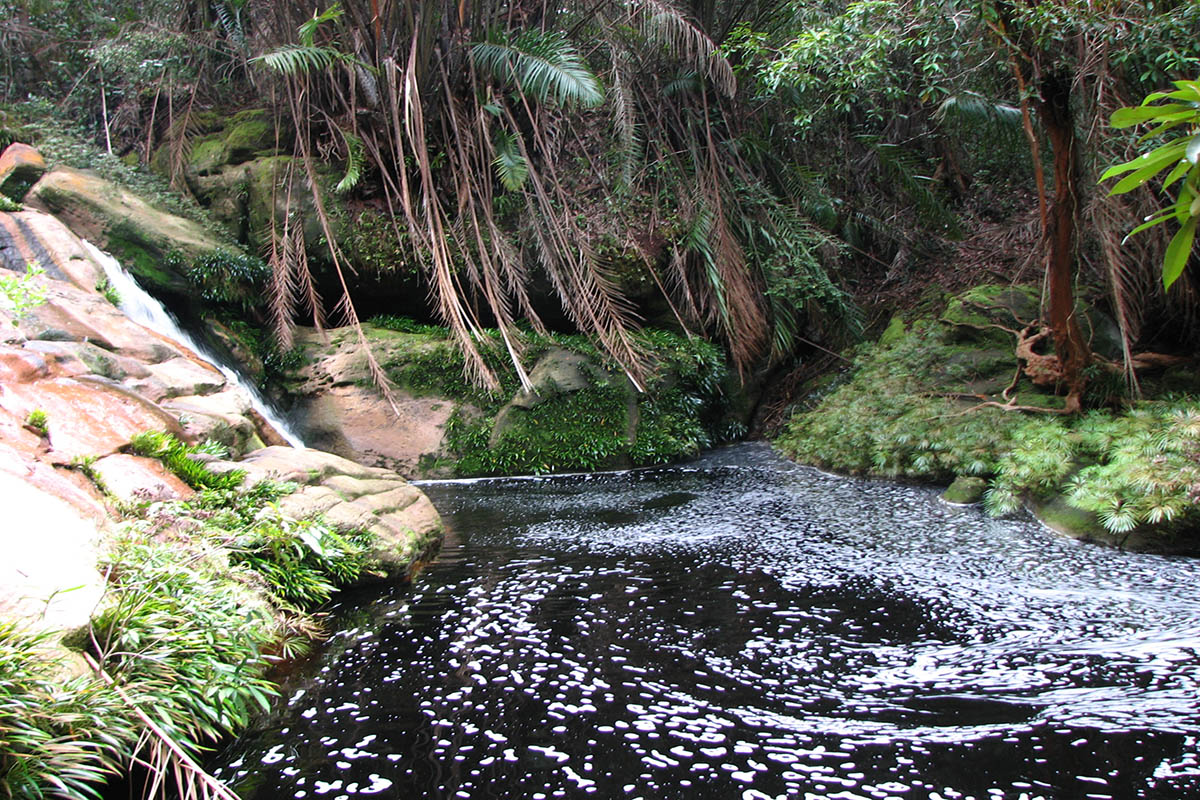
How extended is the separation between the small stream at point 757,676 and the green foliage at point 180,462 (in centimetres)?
108

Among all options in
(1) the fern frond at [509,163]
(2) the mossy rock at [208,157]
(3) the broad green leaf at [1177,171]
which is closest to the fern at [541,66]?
(1) the fern frond at [509,163]

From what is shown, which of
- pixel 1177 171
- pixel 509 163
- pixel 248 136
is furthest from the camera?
pixel 248 136

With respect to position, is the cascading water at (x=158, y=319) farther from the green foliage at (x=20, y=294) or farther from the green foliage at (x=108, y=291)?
the green foliage at (x=20, y=294)

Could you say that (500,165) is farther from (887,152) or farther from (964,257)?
(964,257)

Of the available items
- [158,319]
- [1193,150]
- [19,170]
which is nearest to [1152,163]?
[1193,150]

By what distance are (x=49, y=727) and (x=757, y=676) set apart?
241 centimetres

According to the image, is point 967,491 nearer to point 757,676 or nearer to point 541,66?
point 757,676

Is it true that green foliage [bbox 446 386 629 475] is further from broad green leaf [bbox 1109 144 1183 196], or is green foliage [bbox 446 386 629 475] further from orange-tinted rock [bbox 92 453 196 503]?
broad green leaf [bbox 1109 144 1183 196]

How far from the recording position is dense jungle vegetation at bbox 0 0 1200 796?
19.0ft

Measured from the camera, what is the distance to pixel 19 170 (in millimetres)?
8102

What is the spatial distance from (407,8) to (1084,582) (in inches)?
310

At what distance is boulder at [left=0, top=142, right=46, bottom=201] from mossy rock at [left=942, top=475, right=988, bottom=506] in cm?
928

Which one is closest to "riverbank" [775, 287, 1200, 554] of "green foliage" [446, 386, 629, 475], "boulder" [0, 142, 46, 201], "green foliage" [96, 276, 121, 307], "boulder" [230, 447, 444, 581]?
"green foliage" [446, 386, 629, 475]

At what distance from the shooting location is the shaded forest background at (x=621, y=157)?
7098mm
